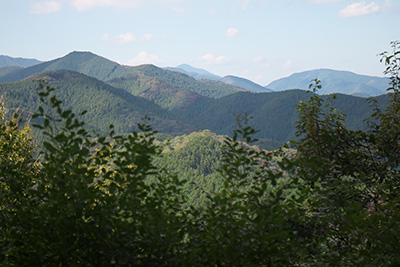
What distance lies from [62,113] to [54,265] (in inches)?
69.0

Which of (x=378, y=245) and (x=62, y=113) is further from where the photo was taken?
(x=378, y=245)

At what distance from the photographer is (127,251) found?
4.18m

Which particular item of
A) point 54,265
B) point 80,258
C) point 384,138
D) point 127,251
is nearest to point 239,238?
point 127,251

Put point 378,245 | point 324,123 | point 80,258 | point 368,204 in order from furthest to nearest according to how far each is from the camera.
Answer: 1. point 324,123
2. point 368,204
3. point 378,245
4. point 80,258

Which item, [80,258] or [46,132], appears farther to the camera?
[80,258]

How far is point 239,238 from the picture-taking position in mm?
4168

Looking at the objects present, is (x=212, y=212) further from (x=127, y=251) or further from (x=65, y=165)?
(x=65, y=165)

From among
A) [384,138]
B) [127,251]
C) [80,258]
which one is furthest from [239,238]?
[384,138]

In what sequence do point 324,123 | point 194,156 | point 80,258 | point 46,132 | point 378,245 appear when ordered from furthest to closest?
point 194,156
point 324,123
point 378,245
point 80,258
point 46,132

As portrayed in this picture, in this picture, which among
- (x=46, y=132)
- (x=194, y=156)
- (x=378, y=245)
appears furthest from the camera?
(x=194, y=156)

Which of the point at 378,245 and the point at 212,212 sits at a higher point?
the point at 212,212

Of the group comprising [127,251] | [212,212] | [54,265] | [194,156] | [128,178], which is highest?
[128,178]

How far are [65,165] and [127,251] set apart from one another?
3.89ft

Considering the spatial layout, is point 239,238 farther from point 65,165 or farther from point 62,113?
point 62,113
